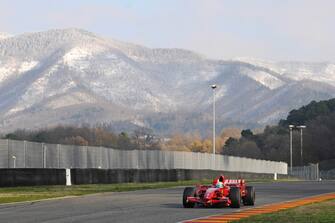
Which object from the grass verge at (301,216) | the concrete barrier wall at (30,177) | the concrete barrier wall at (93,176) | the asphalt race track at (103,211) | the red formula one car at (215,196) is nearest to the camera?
the grass verge at (301,216)

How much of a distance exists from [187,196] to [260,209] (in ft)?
6.89

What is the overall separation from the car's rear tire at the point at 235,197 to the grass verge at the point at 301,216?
1669mm

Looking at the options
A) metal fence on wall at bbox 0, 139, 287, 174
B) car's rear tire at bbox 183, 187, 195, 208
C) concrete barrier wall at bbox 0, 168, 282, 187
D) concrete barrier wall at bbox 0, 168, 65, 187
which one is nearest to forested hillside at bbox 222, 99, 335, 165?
metal fence on wall at bbox 0, 139, 287, 174

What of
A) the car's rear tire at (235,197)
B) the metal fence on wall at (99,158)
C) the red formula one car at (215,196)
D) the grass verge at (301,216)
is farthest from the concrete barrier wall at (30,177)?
the grass verge at (301,216)

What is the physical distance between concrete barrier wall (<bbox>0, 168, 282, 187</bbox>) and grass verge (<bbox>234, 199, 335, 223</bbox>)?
658 inches

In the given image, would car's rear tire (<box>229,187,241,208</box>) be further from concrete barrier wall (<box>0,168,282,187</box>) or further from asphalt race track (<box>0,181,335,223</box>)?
concrete barrier wall (<box>0,168,282,187</box>)

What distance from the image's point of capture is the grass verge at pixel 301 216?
63.5ft

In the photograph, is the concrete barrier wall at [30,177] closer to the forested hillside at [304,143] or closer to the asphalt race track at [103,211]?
the asphalt race track at [103,211]

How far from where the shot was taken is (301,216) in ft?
67.5

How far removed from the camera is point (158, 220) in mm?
19828

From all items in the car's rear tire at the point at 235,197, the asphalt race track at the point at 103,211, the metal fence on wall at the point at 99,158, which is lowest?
the asphalt race track at the point at 103,211

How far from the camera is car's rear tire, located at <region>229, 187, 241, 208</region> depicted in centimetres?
2447

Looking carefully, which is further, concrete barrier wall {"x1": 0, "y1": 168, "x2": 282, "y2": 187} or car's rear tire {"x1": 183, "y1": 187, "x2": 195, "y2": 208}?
concrete barrier wall {"x1": 0, "y1": 168, "x2": 282, "y2": 187}

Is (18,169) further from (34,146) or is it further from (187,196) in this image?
(187,196)
